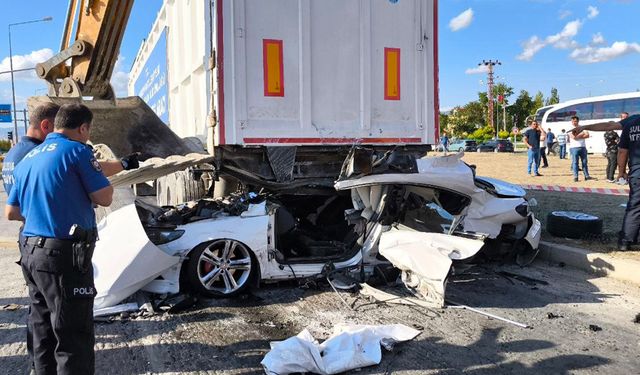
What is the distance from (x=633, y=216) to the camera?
224 inches

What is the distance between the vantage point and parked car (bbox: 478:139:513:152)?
43.0 m

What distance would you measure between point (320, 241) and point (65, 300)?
314 centimetres

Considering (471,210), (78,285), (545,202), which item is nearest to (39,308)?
(78,285)

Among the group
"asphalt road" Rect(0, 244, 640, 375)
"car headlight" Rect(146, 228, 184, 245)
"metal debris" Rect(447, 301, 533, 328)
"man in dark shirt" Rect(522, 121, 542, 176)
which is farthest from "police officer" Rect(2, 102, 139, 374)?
"man in dark shirt" Rect(522, 121, 542, 176)

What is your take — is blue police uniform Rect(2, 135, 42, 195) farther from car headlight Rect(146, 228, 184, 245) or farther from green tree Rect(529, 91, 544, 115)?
green tree Rect(529, 91, 544, 115)

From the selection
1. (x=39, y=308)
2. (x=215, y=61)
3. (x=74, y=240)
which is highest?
(x=215, y=61)

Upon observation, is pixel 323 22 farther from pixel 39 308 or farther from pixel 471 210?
pixel 39 308

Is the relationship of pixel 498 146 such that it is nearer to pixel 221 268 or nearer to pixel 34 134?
pixel 221 268

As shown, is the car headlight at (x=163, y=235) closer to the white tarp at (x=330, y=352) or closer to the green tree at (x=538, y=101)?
the white tarp at (x=330, y=352)

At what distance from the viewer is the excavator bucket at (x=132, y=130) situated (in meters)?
5.02

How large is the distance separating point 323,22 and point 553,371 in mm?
3937

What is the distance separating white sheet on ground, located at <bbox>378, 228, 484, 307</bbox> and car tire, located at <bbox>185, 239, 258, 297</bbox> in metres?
1.30

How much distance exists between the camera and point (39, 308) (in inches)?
109

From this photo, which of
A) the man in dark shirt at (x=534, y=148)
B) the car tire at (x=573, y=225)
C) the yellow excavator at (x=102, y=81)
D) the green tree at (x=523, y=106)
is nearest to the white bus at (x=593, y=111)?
the man in dark shirt at (x=534, y=148)
